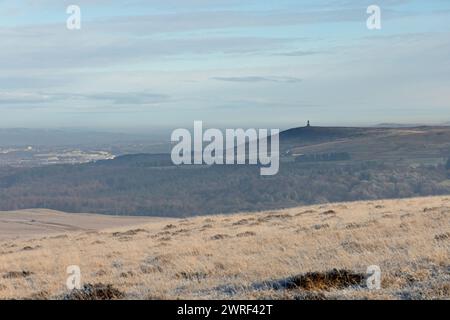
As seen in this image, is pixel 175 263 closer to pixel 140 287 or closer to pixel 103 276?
pixel 103 276

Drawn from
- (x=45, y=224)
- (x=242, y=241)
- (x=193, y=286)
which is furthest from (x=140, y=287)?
(x=45, y=224)

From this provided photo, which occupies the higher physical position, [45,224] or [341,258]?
[341,258]

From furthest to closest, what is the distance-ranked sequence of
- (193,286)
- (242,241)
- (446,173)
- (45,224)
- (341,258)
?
(446,173) → (45,224) → (242,241) → (341,258) → (193,286)

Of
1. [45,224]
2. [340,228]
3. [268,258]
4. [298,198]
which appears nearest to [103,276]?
[268,258]

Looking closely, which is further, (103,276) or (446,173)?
(446,173)
